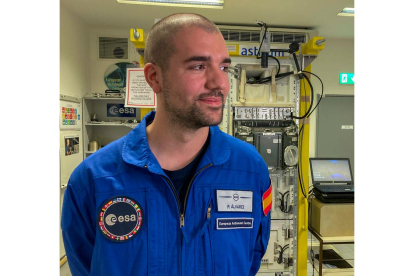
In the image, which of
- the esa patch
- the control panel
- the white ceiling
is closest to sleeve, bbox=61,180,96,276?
the esa patch

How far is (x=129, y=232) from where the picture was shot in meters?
0.86

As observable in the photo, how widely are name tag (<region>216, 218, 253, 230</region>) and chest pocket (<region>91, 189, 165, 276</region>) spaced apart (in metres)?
0.20

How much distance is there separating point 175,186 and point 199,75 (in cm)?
42

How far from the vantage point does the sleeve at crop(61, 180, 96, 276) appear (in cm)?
94

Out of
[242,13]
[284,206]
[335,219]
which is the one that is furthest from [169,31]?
[242,13]

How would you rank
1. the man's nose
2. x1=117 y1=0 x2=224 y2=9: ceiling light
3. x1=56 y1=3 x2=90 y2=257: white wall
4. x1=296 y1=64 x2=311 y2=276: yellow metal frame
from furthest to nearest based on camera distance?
x1=56 y1=3 x2=90 y2=257: white wall < x1=117 y1=0 x2=224 y2=9: ceiling light < x1=296 y1=64 x2=311 y2=276: yellow metal frame < the man's nose

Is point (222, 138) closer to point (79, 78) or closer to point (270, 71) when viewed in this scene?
point (270, 71)

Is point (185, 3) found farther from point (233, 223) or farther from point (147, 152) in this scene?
point (233, 223)

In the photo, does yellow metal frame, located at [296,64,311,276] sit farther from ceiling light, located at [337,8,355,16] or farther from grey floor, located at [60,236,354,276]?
ceiling light, located at [337,8,355,16]

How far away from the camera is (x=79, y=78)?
12.7ft

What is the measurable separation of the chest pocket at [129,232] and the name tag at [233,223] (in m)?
0.20

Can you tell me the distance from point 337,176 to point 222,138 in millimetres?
2212
